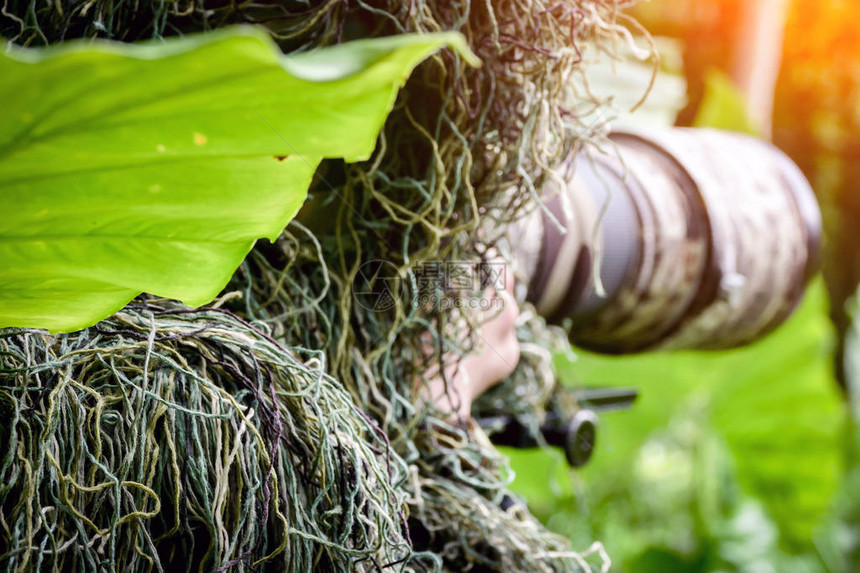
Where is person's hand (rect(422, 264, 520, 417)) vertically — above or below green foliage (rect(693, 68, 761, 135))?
below

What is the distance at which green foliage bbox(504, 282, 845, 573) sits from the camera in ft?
4.13

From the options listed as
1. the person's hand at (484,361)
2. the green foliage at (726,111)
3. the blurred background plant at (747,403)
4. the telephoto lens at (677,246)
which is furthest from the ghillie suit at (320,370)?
the green foliage at (726,111)

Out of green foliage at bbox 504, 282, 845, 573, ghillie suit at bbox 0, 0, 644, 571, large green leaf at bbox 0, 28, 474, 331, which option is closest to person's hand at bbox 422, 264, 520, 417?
ghillie suit at bbox 0, 0, 644, 571

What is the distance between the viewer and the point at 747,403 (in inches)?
52.7

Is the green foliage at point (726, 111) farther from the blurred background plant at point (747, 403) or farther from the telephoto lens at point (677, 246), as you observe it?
the telephoto lens at point (677, 246)

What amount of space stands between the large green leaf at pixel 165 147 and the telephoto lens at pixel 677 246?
1.05 feet

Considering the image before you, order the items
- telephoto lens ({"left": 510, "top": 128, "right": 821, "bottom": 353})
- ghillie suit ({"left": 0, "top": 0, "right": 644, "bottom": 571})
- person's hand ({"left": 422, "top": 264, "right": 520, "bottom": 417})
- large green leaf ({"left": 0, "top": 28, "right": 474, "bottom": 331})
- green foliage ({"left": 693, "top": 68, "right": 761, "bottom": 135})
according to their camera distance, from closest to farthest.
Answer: large green leaf ({"left": 0, "top": 28, "right": 474, "bottom": 331}) < ghillie suit ({"left": 0, "top": 0, "right": 644, "bottom": 571}) < person's hand ({"left": 422, "top": 264, "right": 520, "bottom": 417}) < telephoto lens ({"left": 510, "top": 128, "right": 821, "bottom": 353}) < green foliage ({"left": 693, "top": 68, "right": 761, "bottom": 135})

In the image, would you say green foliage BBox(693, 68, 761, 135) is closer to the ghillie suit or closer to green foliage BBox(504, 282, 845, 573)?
green foliage BBox(504, 282, 845, 573)

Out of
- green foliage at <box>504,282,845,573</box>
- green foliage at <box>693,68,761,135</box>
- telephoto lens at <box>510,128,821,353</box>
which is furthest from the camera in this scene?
green foliage at <box>504,282,845,573</box>

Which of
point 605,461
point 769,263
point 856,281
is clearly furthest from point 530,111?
point 856,281

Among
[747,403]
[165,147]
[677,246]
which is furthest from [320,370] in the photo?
[747,403]

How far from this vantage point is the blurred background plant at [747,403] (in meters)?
1.26

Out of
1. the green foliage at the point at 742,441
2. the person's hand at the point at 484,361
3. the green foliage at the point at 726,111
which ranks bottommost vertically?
the green foliage at the point at 742,441

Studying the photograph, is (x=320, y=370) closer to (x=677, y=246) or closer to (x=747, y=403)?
(x=677, y=246)
